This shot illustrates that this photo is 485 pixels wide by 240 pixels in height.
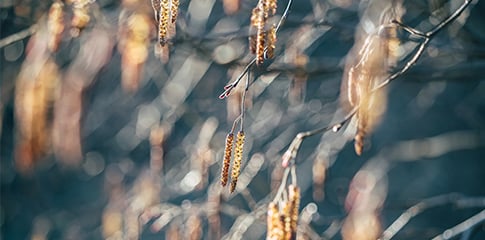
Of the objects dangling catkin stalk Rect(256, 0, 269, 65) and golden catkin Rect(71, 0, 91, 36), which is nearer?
dangling catkin stalk Rect(256, 0, 269, 65)

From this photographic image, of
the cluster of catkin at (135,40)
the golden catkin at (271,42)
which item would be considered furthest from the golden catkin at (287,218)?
the cluster of catkin at (135,40)

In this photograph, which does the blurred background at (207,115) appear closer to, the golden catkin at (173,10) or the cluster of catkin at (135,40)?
the cluster of catkin at (135,40)

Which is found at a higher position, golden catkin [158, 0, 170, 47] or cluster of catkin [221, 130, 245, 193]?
golden catkin [158, 0, 170, 47]

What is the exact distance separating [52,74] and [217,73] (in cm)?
144

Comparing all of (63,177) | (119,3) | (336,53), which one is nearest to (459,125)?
(336,53)

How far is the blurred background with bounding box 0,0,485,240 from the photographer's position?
2.36 meters

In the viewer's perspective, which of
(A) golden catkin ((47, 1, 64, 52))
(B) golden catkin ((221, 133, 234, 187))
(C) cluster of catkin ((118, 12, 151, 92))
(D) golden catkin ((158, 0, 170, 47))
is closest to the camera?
(D) golden catkin ((158, 0, 170, 47))

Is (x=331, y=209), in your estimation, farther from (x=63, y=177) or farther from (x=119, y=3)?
(x=119, y=3)

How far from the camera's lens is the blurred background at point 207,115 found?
236 cm

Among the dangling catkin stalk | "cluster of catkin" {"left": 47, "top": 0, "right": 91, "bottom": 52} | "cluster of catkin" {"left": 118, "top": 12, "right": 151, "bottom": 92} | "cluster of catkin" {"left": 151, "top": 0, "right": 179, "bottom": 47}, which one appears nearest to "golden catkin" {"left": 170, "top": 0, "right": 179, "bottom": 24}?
"cluster of catkin" {"left": 151, "top": 0, "right": 179, "bottom": 47}

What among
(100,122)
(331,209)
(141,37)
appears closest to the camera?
(141,37)

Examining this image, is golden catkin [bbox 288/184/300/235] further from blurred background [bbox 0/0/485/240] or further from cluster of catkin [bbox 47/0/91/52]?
cluster of catkin [bbox 47/0/91/52]

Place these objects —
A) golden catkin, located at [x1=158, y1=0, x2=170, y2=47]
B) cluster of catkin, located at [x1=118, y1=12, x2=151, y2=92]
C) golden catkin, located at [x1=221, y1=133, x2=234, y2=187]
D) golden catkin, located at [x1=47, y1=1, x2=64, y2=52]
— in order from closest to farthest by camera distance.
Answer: golden catkin, located at [x1=158, y1=0, x2=170, y2=47], golden catkin, located at [x1=221, y1=133, x2=234, y2=187], golden catkin, located at [x1=47, y1=1, x2=64, y2=52], cluster of catkin, located at [x1=118, y1=12, x2=151, y2=92]

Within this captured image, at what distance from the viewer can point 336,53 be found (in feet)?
17.4
